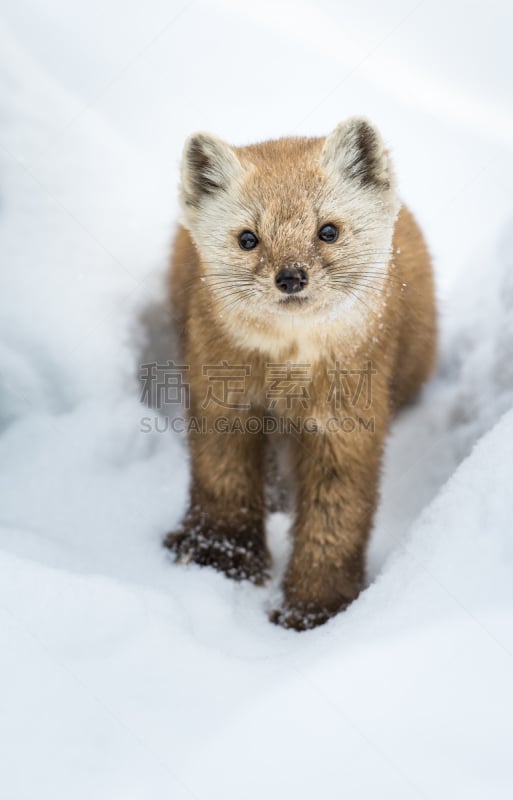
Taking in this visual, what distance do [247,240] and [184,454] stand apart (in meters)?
1.52

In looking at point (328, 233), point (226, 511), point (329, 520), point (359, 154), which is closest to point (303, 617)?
point (329, 520)

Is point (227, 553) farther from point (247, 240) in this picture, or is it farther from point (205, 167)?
point (205, 167)

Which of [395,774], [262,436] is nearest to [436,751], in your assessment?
[395,774]

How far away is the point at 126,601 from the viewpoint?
2598 mm

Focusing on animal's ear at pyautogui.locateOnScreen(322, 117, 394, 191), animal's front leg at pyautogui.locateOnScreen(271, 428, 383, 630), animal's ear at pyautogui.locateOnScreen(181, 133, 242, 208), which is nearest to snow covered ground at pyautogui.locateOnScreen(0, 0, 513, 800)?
animal's front leg at pyautogui.locateOnScreen(271, 428, 383, 630)

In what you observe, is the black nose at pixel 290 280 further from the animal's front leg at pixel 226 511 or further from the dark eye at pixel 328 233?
the animal's front leg at pixel 226 511

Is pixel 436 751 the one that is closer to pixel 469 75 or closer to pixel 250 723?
pixel 250 723

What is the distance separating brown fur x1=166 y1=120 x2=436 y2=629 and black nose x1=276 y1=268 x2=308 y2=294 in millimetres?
47

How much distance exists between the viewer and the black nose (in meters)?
2.56

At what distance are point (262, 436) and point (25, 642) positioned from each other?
4.73ft

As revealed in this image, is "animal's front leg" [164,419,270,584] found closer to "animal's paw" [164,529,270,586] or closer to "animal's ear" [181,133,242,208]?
"animal's paw" [164,529,270,586]

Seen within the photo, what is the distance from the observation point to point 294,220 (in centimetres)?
270

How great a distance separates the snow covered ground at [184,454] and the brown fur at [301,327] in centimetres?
25

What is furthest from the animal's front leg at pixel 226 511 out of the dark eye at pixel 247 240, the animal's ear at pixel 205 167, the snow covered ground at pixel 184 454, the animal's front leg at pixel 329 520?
the animal's ear at pixel 205 167
